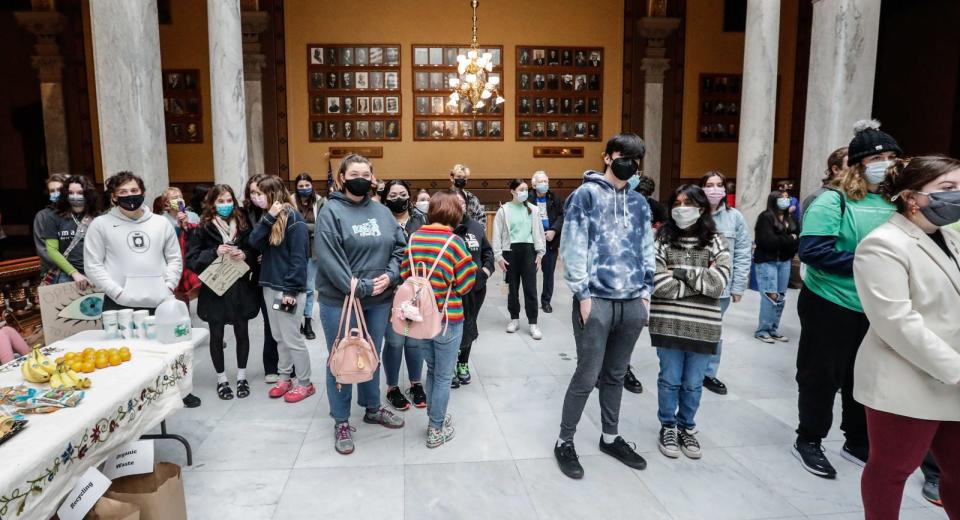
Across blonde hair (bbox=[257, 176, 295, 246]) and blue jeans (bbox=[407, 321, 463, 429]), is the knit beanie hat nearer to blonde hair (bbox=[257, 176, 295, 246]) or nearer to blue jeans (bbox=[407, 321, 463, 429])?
blue jeans (bbox=[407, 321, 463, 429])

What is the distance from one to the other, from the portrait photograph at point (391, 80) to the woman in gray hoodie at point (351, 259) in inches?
438

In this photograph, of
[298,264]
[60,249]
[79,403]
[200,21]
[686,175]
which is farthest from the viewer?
[686,175]

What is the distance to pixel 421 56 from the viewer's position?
14.2 m

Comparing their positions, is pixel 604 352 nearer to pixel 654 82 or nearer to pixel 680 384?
pixel 680 384

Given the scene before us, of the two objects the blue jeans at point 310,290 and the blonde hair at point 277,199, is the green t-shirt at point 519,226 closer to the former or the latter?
the blue jeans at point 310,290

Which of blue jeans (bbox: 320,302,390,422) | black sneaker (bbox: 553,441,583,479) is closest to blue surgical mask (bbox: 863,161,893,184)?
black sneaker (bbox: 553,441,583,479)

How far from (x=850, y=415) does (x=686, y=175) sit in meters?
12.6

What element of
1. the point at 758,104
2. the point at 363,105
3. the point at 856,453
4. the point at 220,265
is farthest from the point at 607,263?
the point at 363,105

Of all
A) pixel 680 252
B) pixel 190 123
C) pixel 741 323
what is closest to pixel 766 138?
pixel 741 323

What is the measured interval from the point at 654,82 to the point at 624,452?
13153mm

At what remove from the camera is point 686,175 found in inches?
601

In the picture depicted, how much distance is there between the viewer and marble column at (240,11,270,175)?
1357 cm

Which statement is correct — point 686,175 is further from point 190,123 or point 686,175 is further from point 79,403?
point 79,403

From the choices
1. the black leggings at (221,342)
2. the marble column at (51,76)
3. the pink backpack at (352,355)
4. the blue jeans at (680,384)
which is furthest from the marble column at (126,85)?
the marble column at (51,76)
